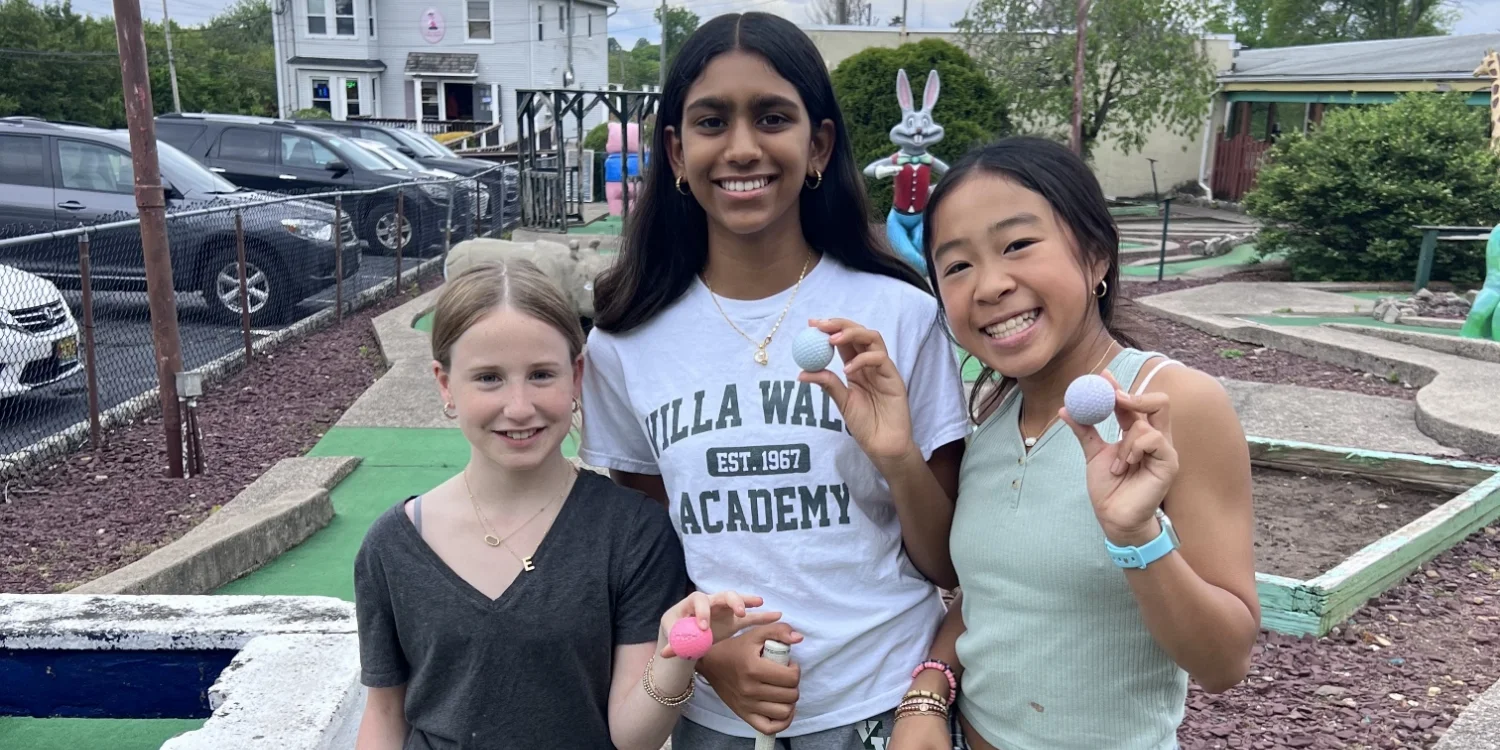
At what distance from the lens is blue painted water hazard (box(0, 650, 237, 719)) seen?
2.70 meters

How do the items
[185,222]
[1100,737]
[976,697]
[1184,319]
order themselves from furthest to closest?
[1184,319]
[185,222]
[976,697]
[1100,737]

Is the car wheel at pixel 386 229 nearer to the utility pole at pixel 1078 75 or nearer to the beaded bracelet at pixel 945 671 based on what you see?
the utility pole at pixel 1078 75

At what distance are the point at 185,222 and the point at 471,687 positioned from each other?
8018 millimetres

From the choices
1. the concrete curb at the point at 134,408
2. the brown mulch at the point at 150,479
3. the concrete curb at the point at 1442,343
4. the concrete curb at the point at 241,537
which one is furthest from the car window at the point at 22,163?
the concrete curb at the point at 1442,343

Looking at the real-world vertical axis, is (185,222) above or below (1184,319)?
above

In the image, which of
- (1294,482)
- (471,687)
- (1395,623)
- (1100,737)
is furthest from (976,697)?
(1294,482)

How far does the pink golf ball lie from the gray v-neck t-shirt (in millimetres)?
261

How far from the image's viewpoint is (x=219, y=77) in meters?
47.3

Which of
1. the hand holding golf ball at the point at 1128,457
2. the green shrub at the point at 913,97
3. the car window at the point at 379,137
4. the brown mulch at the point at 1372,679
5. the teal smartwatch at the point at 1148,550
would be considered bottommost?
the brown mulch at the point at 1372,679

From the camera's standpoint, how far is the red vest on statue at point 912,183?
7.74 metres

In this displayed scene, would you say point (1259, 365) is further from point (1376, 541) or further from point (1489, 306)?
point (1376, 541)

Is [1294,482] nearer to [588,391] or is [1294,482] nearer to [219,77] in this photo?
[588,391]

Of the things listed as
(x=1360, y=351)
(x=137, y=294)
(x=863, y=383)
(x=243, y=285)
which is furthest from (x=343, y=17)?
(x=863, y=383)

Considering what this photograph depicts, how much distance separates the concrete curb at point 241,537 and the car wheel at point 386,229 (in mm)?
7985
